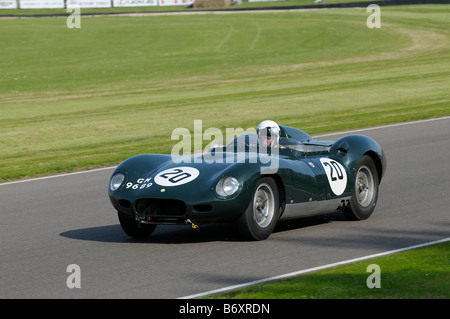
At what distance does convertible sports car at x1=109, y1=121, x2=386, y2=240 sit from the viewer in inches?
297

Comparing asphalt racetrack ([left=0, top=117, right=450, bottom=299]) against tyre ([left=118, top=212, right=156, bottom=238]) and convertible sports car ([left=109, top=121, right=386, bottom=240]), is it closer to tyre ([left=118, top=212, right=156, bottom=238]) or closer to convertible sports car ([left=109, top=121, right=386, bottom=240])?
tyre ([left=118, top=212, right=156, bottom=238])

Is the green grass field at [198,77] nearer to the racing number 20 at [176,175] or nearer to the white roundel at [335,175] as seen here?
the racing number 20 at [176,175]

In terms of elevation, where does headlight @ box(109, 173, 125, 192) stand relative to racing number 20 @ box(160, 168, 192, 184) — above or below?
below

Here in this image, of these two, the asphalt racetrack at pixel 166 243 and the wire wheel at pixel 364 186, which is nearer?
the asphalt racetrack at pixel 166 243

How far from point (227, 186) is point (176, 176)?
0.55 metres

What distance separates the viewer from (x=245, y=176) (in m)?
7.60

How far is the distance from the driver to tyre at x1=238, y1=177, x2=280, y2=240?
41.6 inches

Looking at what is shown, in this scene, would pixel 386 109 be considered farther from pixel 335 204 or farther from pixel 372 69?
pixel 335 204

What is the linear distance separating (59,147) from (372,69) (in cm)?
1687

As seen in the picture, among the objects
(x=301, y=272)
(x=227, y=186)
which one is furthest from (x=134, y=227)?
(x=301, y=272)

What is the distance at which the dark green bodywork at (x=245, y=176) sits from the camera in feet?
24.6

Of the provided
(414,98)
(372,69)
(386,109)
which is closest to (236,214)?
(386,109)

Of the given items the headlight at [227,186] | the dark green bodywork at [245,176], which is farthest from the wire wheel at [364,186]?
the headlight at [227,186]

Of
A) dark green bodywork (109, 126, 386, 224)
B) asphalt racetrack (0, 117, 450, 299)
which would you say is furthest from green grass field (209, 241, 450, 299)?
dark green bodywork (109, 126, 386, 224)
